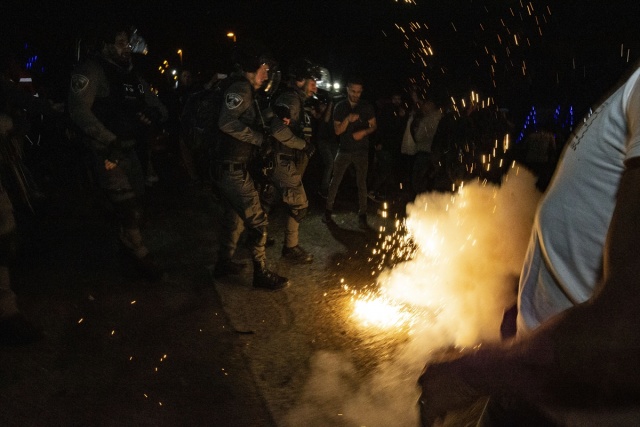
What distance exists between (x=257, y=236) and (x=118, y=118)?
67.6 inches

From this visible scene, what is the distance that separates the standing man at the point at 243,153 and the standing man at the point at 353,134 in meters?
2.35

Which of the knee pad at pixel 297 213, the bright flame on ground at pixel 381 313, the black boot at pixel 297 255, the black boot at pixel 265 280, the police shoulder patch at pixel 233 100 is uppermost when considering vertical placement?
the police shoulder patch at pixel 233 100

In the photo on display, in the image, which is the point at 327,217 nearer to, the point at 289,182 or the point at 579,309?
the point at 289,182

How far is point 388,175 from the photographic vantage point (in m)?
8.83

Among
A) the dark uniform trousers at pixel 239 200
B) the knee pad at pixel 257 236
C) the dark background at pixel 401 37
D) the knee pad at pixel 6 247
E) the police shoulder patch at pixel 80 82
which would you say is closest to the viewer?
the knee pad at pixel 6 247

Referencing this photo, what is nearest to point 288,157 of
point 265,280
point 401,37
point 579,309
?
point 265,280

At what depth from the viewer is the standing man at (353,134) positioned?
683 centimetres

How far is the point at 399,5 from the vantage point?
1634 centimetres

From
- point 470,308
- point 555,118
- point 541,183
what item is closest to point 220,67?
point 555,118

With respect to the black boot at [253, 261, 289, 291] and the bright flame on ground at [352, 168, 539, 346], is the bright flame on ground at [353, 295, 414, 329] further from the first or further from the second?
the black boot at [253, 261, 289, 291]

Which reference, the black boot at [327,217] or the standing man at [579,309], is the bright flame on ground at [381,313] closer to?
the black boot at [327,217]

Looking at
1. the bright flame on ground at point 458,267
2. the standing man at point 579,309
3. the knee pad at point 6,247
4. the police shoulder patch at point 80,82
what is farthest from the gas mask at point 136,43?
the standing man at point 579,309

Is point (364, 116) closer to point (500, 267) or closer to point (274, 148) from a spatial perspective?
point (274, 148)

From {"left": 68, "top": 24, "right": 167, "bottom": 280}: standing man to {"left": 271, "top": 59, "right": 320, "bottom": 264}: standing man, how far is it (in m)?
1.34
